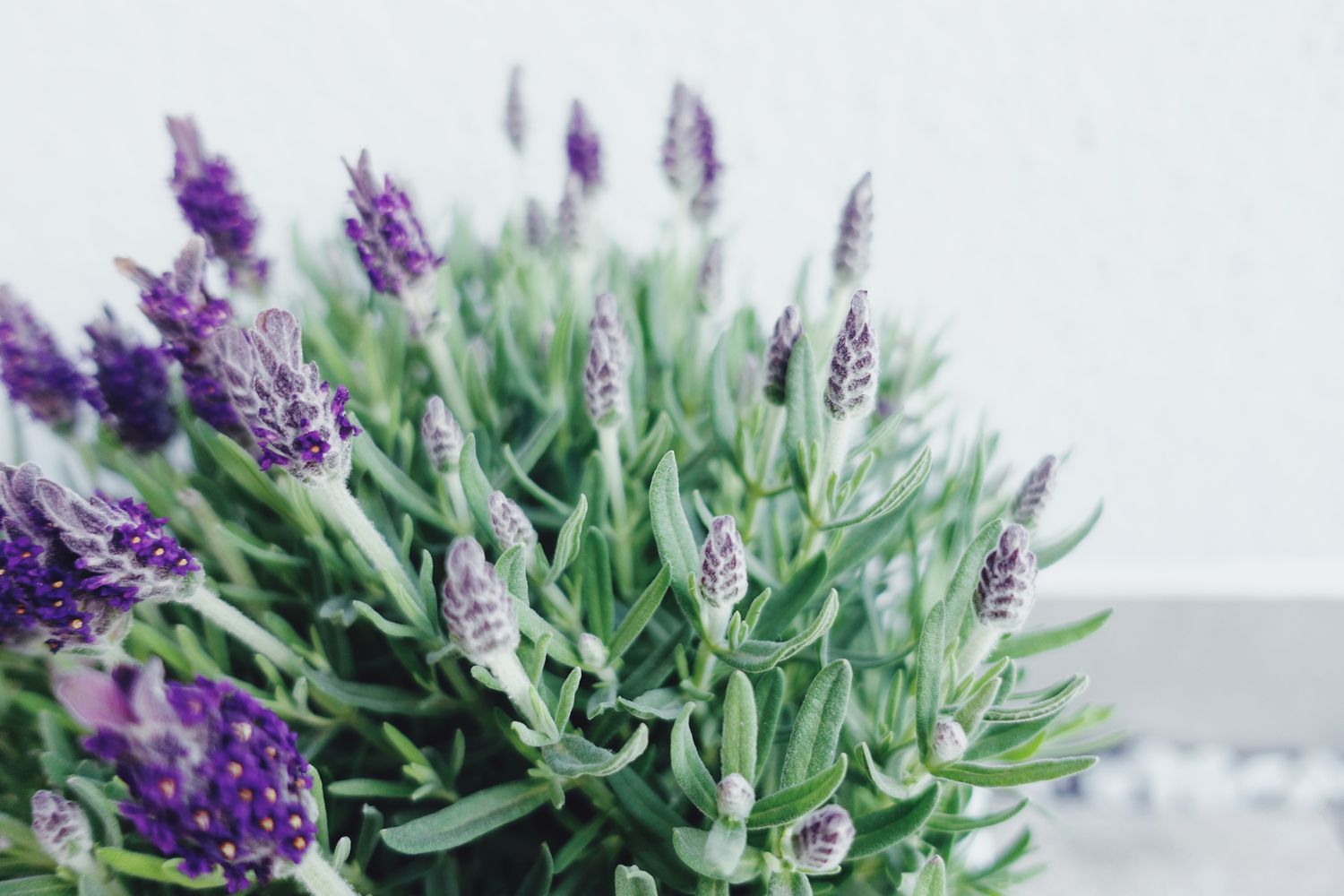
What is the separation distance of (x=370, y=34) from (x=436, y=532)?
0.50 meters

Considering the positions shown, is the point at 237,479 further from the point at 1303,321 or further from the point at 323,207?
→ the point at 1303,321

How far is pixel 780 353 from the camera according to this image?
1.47ft

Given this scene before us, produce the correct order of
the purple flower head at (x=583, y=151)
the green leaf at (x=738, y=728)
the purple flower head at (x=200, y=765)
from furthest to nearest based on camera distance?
the purple flower head at (x=583, y=151)
the green leaf at (x=738, y=728)
the purple flower head at (x=200, y=765)

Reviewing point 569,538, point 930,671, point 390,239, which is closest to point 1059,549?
point 930,671

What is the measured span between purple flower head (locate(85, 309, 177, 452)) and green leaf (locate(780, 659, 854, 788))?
1.27 ft

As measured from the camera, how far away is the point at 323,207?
0.85m

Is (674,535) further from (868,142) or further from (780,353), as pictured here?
(868,142)

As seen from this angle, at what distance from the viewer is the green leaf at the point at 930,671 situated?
1.27 ft

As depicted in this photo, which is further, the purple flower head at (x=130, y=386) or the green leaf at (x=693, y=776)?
the purple flower head at (x=130, y=386)

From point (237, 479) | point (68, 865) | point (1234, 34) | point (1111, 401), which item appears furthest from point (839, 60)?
point (68, 865)

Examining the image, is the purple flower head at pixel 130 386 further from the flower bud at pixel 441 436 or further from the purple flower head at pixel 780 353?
the purple flower head at pixel 780 353

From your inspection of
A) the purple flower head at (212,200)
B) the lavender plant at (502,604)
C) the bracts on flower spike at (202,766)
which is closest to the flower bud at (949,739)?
the lavender plant at (502,604)

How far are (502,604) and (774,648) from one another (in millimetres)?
134

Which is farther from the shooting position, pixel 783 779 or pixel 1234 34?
pixel 1234 34
